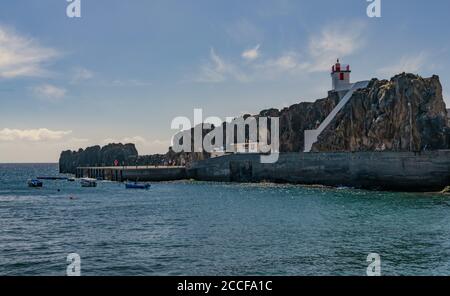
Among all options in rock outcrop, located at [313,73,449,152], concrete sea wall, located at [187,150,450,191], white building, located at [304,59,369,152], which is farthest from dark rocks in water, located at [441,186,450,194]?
white building, located at [304,59,369,152]

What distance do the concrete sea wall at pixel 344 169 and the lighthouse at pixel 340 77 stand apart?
31.6 metres

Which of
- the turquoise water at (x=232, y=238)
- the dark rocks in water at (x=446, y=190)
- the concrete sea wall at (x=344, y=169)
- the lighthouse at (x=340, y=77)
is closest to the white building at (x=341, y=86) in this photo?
the lighthouse at (x=340, y=77)

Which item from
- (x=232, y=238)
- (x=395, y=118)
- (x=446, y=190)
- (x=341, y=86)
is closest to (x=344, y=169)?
(x=446, y=190)

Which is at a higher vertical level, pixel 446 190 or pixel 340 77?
pixel 340 77

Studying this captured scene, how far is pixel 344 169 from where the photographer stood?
78875 mm

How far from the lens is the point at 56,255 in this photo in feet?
85.4

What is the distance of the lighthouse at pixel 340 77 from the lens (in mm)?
109875

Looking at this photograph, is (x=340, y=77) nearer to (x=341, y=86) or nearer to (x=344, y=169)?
(x=341, y=86)

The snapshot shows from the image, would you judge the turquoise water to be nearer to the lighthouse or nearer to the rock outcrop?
the rock outcrop

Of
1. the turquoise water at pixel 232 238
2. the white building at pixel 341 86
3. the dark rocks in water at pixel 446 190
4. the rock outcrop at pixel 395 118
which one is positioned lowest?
the turquoise water at pixel 232 238

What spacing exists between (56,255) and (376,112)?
82.0 metres

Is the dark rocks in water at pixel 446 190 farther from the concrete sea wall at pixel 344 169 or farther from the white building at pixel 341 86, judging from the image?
the white building at pixel 341 86

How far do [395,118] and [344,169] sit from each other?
1913 centimetres
